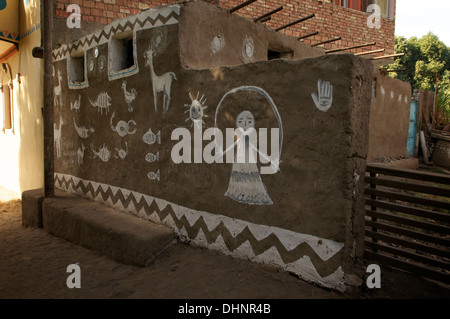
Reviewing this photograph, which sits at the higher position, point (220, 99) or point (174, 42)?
point (174, 42)

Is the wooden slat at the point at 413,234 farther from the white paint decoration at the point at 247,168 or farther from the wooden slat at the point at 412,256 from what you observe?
the white paint decoration at the point at 247,168

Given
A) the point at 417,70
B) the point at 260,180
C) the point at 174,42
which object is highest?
the point at 417,70

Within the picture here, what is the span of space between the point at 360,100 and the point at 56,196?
14.4 ft

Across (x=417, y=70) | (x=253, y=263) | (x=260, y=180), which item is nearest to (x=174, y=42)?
(x=260, y=180)

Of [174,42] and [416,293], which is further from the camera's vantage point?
[174,42]

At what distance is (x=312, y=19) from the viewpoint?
28.7 ft

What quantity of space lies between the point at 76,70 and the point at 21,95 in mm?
2645

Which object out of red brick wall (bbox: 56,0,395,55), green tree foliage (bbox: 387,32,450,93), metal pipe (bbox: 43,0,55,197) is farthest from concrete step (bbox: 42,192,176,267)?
green tree foliage (bbox: 387,32,450,93)

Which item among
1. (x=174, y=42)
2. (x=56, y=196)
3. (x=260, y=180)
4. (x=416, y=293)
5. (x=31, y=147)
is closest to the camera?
(x=416, y=293)

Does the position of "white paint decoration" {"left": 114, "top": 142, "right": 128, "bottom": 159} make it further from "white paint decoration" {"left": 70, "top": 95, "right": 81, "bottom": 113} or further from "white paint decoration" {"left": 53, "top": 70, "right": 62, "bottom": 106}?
"white paint decoration" {"left": 53, "top": 70, "right": 62, "bottom": 106}

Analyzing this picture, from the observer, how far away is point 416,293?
2402 mm

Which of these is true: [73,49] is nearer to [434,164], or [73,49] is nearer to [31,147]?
[31,147]

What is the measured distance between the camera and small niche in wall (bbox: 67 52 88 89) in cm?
502

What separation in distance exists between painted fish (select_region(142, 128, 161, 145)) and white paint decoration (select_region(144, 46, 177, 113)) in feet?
0.91
